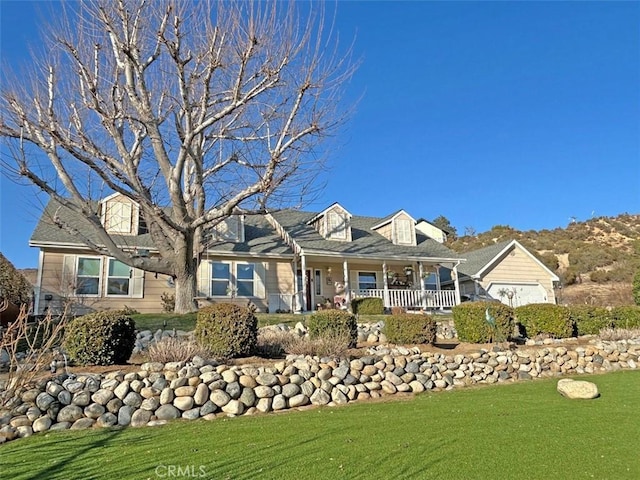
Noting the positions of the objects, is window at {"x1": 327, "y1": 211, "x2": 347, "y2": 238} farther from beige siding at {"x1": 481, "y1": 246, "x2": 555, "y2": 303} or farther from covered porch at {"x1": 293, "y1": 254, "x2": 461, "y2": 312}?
beige siding at {"x1": 481, "y1": 246, "x2": 555, "y2": 303}

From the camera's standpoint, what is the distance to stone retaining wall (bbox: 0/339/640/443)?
5797 millimetres

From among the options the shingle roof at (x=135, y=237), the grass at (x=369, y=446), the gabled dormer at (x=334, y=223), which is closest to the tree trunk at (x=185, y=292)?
the shingle roof at (x=135, y=237)

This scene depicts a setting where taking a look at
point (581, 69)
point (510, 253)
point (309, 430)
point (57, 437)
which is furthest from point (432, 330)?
point (510, 253)

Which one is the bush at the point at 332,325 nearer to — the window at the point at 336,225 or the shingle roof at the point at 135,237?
the shingle roof at the point at 135,237

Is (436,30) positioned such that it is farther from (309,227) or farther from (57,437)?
(57,437)

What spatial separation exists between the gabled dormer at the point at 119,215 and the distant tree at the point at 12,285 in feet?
11.7

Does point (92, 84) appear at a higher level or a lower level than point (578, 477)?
higher

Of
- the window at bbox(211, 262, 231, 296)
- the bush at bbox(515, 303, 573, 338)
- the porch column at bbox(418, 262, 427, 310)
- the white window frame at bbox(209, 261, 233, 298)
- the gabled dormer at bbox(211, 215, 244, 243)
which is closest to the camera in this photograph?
the bush at bbox(515, 303, 573, 338)

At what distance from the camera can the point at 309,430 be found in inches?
203

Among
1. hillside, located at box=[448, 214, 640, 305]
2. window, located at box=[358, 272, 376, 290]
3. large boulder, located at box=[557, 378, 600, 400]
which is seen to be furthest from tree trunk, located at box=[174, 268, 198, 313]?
hillside, located at box=[448, 214, 640, 305]

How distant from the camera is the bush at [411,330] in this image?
9922 mm

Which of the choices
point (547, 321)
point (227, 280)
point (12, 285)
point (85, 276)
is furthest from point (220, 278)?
point (547, 321)

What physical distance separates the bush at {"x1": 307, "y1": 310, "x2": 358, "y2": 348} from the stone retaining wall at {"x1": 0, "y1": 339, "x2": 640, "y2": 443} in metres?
0.71

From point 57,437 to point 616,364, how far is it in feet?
37.5
